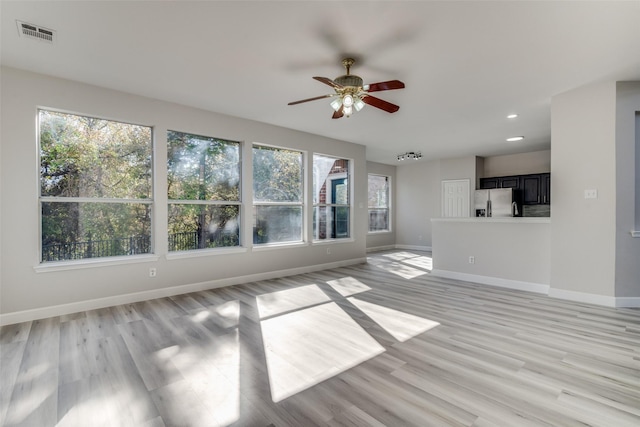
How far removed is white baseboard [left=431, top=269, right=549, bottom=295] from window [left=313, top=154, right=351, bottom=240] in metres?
2.16

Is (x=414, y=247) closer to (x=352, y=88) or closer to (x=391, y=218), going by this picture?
(x=391, y=218)

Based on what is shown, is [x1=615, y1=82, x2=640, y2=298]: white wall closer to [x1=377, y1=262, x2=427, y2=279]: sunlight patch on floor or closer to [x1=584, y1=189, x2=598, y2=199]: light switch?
[x1=584, y1=189, x2=598, y2=199]: light switch

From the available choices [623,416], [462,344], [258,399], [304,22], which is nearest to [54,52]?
[304,22]

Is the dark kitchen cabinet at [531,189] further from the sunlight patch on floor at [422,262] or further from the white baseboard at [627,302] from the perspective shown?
the white baseboard at [627,302]

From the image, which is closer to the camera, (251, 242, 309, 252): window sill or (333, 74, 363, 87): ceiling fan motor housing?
(333, 74, 363, 87): ceiling fan motor housing

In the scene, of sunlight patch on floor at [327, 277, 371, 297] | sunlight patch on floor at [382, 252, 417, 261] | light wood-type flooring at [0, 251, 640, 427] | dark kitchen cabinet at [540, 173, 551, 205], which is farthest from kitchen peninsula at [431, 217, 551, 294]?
dark kitchen cabinet at [540, 173, 551, 205]

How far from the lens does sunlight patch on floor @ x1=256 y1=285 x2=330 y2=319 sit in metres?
3.60

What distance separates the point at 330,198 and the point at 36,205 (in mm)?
4676

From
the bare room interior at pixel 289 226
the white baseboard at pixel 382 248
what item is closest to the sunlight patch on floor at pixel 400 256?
the white baseboard at pixel 382 248

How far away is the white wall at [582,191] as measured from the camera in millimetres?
3713

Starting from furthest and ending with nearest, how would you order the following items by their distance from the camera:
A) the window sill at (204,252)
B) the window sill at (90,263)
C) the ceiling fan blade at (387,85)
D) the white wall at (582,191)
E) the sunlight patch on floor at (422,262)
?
the sunlight patch on floor at (422,262), the window sill at (204,252), the white wall at (582,191), the window sill at (90,263), the ceiling fan blade at (387,85)

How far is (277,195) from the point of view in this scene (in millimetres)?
5566

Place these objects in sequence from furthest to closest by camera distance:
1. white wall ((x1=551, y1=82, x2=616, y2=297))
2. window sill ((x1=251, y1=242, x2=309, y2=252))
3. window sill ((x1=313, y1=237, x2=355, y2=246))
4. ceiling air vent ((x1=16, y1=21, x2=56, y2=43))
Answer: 1. window sill ((x1=313, y1=237, x2=355, y2=246))
2. window sill ((x1=251, y1=242, x2=309, y2=252))
3. white wall ((x1=551, y1=82, x2=616, y2=297))
4. ceiling air vent ((x1=16, y1=21, x2=56, y2=43))

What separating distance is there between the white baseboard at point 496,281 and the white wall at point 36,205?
10.7 ft
